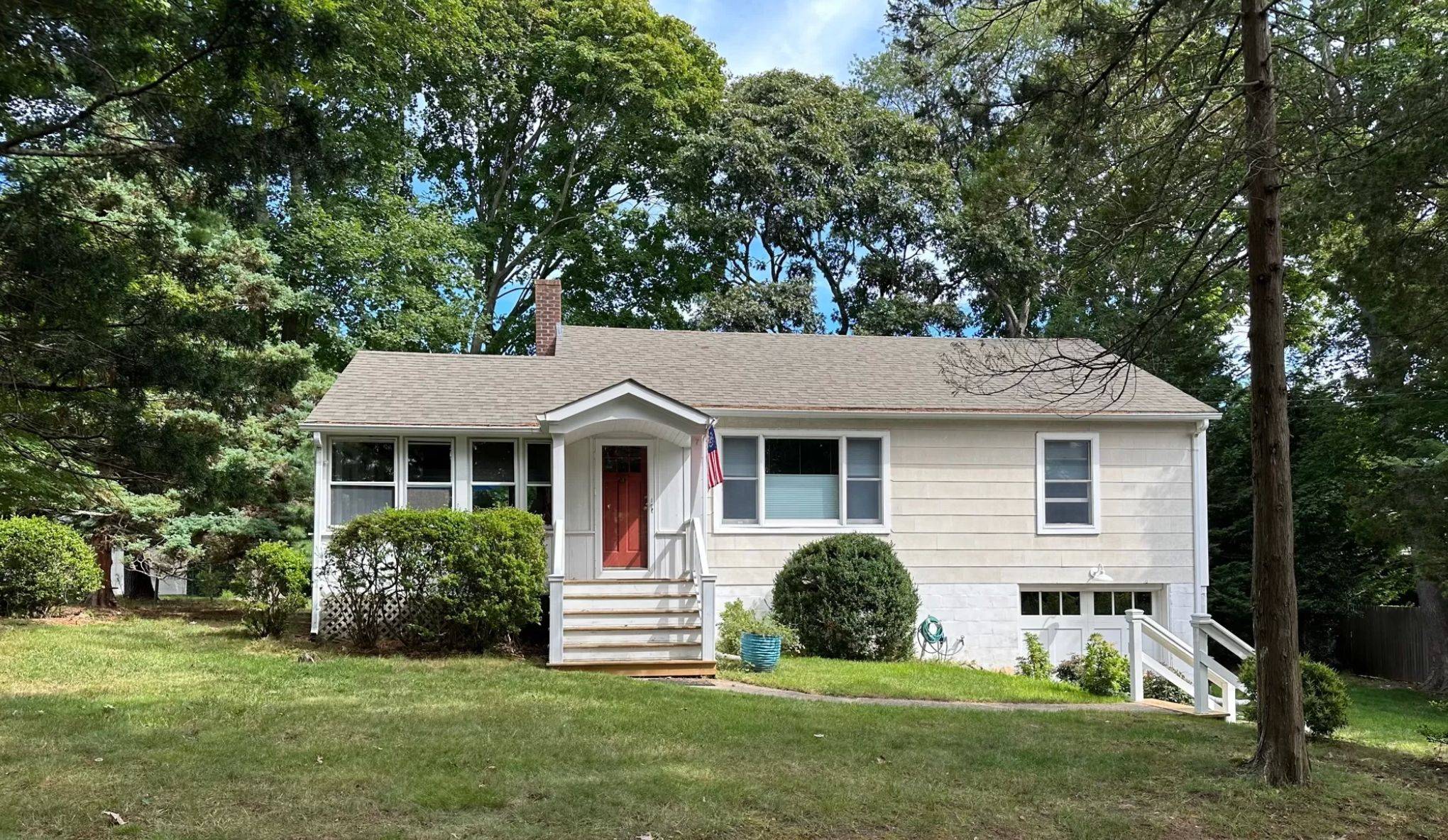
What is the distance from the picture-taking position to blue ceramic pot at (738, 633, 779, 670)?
488 inches

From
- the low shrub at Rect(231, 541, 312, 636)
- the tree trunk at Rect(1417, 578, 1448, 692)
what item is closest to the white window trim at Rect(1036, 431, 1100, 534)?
the tree trunk at Rect(1417, 578, 1448, 692)

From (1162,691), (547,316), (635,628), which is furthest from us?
(547,316)

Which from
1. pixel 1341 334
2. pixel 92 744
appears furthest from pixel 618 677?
pixel 1341 334

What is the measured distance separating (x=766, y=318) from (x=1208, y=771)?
19685mm

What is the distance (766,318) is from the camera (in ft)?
86.1

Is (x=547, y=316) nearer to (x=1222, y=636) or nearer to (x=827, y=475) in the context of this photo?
(x=827, y=475)

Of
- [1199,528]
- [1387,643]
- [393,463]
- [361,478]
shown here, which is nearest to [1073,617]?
[1199,528]

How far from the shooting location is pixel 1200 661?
1028 cm

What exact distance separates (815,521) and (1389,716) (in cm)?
Result: 898

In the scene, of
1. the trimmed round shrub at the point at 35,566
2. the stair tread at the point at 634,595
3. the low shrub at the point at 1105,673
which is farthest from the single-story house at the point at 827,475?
the trimmed round shrub at the point at 35,566

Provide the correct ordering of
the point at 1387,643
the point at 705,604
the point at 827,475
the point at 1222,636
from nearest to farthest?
the point at 1222,636 < the point at 705,604 < the point at 827,475 < the point at 1387,643

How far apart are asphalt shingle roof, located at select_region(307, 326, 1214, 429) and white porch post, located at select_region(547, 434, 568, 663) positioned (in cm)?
85

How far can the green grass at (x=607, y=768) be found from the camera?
587 centimetres

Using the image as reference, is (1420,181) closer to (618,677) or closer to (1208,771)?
(1208,771)
